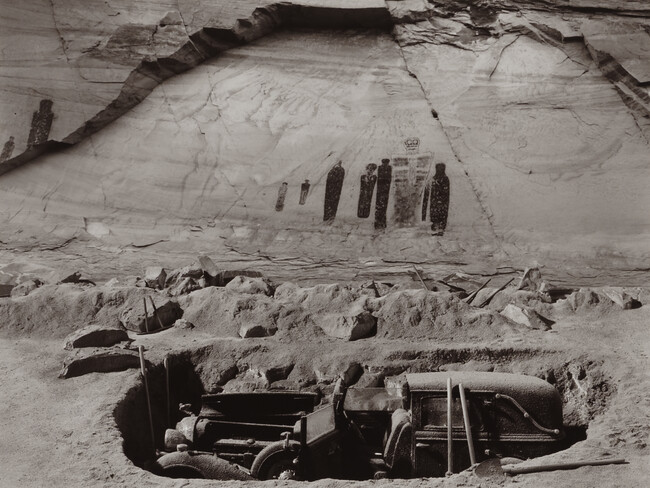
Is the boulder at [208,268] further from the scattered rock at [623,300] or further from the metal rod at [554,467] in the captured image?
the metal rod at [554,467]

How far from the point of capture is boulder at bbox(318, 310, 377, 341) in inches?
312

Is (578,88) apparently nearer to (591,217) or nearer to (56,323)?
(591,217)

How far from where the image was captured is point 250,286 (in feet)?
29.3

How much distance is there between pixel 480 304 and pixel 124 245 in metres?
4.08

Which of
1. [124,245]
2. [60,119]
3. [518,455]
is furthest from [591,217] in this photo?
[60,119]

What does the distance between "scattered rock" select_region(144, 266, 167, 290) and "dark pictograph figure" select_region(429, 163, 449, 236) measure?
294 centimetres

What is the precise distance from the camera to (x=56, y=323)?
8.39m

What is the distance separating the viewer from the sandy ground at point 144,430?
18.0 feet

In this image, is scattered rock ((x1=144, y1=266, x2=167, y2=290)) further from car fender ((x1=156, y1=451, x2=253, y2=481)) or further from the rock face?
car fender ((x1=156, y1=451, x2=253, y2=481))

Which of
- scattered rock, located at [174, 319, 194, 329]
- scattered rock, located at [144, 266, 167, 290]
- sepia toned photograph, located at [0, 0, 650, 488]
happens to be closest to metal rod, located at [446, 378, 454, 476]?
sepia toned photograph, located at [0, 0, 650, 488]

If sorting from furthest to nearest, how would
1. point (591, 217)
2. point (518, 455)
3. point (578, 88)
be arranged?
1. point (578, 88)
2. point (591, 217)
3. point (518, 455)

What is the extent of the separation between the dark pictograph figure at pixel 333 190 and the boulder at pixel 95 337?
3.10 meters

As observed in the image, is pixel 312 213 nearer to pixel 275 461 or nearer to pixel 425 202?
pixel 425 202

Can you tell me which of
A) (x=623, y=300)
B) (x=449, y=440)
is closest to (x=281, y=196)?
(x=623, y=300)
